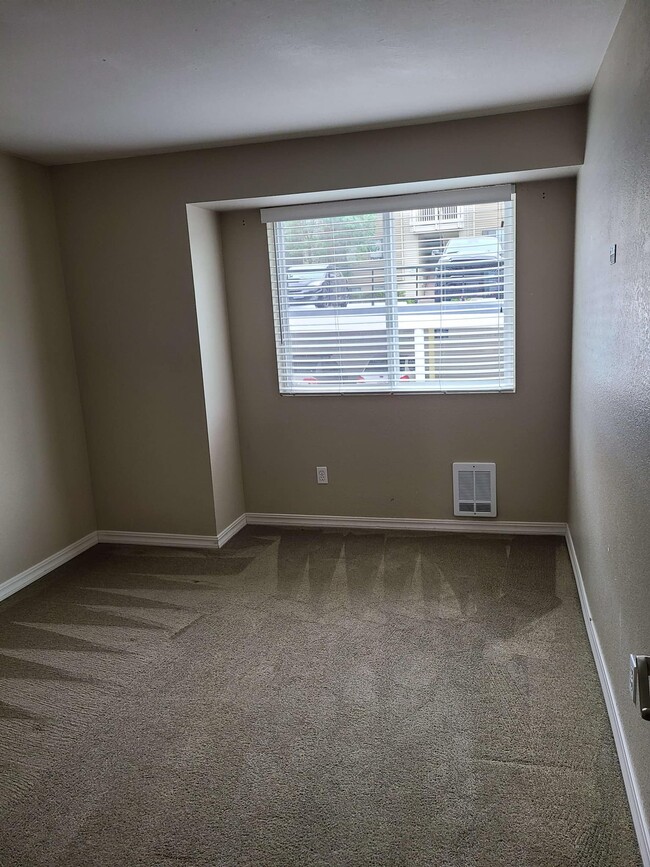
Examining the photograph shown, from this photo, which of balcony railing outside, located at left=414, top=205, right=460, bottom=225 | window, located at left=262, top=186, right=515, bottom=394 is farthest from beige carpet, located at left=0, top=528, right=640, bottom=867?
balcony railing outside, located at left=414, top=205, right=460, bottom=225

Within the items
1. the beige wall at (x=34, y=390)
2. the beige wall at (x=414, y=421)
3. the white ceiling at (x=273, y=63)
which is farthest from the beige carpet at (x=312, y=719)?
the white ceiling at (x=273, y=63)

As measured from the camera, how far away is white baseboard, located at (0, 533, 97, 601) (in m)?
3.66

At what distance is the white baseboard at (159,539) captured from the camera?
4188 millimetres

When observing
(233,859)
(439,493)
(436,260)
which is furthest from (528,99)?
(233,859)

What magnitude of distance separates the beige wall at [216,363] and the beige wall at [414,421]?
0.26 ft

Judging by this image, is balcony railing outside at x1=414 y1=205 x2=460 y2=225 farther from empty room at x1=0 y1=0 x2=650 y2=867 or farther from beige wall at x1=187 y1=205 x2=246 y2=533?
beige wall at x1=187 y1=205 x2=246 y2=533

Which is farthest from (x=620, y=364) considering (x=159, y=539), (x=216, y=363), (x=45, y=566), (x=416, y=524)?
(x=45, y=566)

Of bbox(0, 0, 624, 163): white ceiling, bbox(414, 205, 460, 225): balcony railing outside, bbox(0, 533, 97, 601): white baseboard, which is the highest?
bbox(0, 0, 624, 163): white ceiling

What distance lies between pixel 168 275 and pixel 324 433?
1363 millimetres

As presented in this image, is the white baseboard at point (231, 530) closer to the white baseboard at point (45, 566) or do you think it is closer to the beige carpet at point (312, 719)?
the beige carpet at point (312, 719)

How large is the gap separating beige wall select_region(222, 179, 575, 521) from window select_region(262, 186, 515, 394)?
0.29ft

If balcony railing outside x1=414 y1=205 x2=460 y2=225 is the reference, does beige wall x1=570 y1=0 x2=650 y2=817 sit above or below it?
below

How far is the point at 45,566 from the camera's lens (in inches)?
155

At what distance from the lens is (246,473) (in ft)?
14.8
